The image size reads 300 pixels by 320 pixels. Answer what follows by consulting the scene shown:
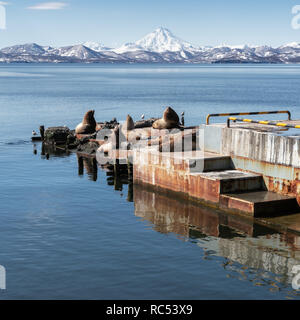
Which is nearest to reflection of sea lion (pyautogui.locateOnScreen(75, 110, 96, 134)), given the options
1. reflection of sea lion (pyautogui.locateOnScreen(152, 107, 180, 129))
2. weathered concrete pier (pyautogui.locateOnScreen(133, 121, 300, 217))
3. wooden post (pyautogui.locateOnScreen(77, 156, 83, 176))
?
wooden post (pyautogui.locateOnScreen(77, 156, 83, 176))

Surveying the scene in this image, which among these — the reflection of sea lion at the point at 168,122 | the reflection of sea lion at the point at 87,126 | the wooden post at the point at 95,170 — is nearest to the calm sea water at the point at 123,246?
the wooden post at the point at 95,170

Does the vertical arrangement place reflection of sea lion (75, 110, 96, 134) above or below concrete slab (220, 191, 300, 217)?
above

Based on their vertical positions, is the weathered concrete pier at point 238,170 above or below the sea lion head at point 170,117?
below

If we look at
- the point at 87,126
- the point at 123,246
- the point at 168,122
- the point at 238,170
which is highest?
the point at 168,122

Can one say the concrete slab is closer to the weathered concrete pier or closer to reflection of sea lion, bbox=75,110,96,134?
the weathered concrete pier

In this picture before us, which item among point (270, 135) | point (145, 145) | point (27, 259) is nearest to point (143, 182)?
point (145, 145)

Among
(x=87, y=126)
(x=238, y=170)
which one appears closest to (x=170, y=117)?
(x=87, y=126)

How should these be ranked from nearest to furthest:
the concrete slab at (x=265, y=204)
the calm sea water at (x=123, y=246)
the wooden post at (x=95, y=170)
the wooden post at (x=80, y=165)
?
the calm sea water at (x=123, y=246), the concrete slab at (x=265, y=204), the wooden post at (x=95, y=170), the wooden post at (x=80, y=165)

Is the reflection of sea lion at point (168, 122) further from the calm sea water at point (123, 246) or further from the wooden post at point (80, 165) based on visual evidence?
the calm sea water at point (123, 246)

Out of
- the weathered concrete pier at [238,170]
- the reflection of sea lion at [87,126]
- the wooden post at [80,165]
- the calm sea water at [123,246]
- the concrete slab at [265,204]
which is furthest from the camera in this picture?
the reflection of sea lion at [87,126]

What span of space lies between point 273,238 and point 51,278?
767 centimetres

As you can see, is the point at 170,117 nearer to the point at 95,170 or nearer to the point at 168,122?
Answer: the point at 168,122

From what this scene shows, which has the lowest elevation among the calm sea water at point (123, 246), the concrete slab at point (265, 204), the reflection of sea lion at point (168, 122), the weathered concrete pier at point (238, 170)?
the calm sea water at point (123, 246)
